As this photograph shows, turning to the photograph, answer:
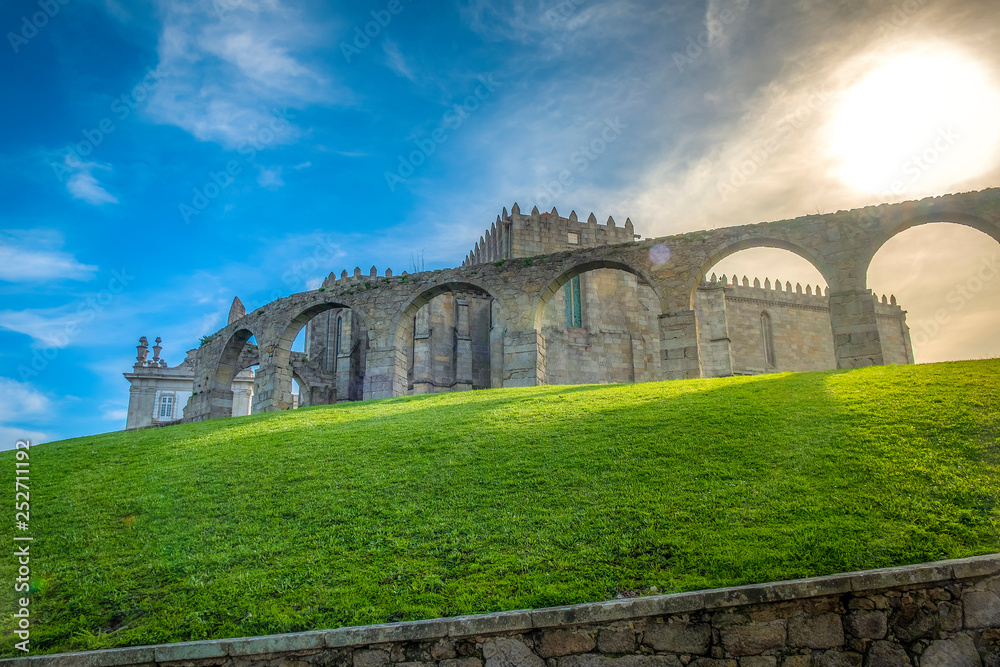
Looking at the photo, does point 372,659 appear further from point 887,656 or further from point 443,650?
point 887,656

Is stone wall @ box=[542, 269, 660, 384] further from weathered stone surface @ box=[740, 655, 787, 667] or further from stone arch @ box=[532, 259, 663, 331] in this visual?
weathered stone surface @ box=[740, 655, 787, 667]

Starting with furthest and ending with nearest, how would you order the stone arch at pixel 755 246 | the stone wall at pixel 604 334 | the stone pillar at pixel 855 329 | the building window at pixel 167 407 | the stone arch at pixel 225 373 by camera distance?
the building window at pixel 167 407 < the stone wall at pixel 604 334 < the stone arch at pixel 225 373 < the stone arch at pixel 755 246 < the stone pillar at pixel 855 329

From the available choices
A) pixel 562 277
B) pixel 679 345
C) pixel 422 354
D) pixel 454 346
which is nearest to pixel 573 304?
pixel 454 346

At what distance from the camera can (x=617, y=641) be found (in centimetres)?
527

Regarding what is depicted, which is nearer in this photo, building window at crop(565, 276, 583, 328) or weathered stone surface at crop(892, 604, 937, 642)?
weathered stone surface at crop(892, 604, 937, 642)

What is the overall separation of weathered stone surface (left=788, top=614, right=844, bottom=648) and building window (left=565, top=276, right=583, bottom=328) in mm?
22671

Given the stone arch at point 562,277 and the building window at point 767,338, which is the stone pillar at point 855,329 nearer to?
the stone arch at point 562,277

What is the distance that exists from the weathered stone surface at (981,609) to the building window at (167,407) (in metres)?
44.3

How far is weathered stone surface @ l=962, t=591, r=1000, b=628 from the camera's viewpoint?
5.34 metres

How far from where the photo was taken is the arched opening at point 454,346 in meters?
27.5

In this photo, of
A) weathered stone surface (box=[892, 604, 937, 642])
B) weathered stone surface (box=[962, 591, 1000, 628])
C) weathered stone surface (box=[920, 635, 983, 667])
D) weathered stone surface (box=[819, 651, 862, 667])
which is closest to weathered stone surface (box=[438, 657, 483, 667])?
weathered stone surface (box=[819, 651, 862, 667])

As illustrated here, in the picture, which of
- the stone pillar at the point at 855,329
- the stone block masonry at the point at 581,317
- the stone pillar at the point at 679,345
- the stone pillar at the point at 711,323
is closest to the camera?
the stone pillar at the point at 855,329

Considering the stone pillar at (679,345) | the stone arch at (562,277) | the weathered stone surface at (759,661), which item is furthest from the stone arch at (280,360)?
the weathered stone surface at (759,661)

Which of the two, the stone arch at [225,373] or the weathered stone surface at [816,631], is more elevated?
the stone arch at [225,373]
